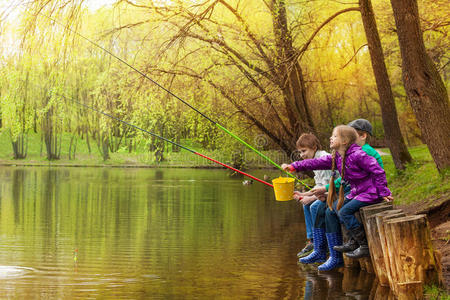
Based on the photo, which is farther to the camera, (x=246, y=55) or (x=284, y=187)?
(x=246, y=55)

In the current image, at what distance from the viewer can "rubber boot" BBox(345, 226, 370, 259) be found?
6.01 meters

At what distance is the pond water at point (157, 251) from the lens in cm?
552

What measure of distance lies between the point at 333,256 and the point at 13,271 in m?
3.06

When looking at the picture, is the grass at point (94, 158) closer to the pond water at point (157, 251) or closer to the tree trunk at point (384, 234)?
the pond water at point (157, 251)

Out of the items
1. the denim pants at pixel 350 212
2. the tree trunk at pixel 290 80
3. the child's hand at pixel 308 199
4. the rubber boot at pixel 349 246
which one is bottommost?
the rubber boot at pixel 349 246

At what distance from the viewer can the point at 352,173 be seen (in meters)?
5.84

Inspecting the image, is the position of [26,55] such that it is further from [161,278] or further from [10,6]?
[161,278]

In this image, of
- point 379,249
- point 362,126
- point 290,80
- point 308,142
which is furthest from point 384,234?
point 290,80

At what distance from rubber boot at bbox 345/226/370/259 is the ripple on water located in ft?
10.1

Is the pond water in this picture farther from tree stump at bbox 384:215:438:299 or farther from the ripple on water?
tree stump at bbox 384:215:438:299

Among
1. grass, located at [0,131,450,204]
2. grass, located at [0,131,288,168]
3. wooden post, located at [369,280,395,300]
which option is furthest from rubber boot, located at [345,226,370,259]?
grass, located at [0,131,288,168]

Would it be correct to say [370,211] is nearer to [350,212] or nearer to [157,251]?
[350,212]

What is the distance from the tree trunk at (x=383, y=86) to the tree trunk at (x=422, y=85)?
4.35 metres

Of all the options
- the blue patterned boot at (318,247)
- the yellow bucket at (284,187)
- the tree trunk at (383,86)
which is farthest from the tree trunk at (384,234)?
the tree trunk at (383,86)
